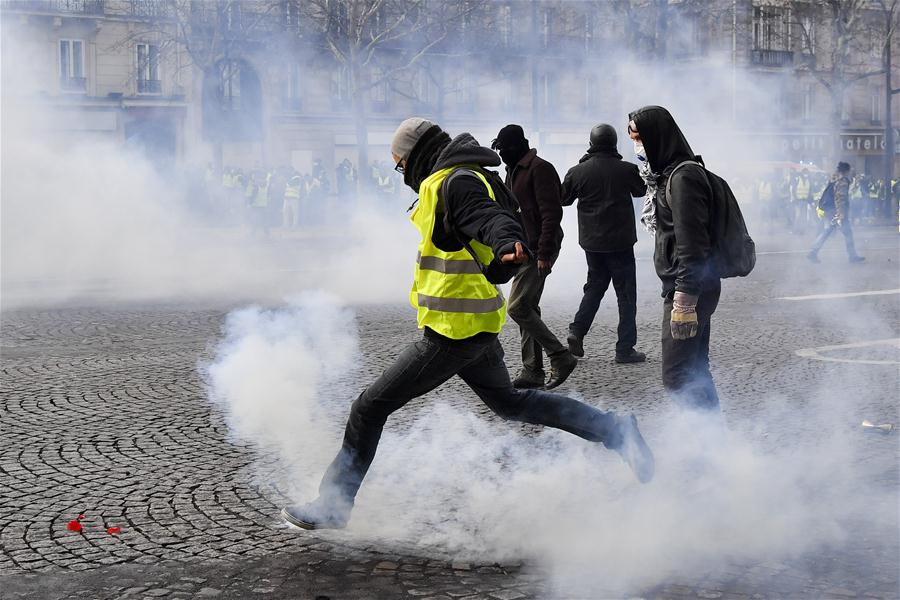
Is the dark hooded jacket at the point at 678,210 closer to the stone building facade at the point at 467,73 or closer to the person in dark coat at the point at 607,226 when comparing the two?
the person in dark coat at the point at 607,226

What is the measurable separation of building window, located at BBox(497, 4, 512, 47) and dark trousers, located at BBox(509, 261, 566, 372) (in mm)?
13794

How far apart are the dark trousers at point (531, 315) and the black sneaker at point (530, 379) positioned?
0.03 m

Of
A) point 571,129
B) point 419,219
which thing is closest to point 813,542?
point 419,219

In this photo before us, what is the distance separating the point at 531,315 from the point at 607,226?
1193 millimetres

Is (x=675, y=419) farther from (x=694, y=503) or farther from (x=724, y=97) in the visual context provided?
(x=724, y=97)

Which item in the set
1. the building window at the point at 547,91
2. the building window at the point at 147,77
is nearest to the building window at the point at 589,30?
the building window at the point at 547,91

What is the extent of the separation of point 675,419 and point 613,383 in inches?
83.4

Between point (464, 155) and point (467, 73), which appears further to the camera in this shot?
point (467, 73)

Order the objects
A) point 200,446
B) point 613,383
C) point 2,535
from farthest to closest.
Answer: point 613,383 → point 200,446 → point 2,535

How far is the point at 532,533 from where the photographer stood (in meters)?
4.06

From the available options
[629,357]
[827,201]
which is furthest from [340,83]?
[629,357]

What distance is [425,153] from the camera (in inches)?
158

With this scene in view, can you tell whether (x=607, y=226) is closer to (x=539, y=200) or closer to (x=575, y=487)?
(x=539, y=200)

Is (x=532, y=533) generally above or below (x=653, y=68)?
below
